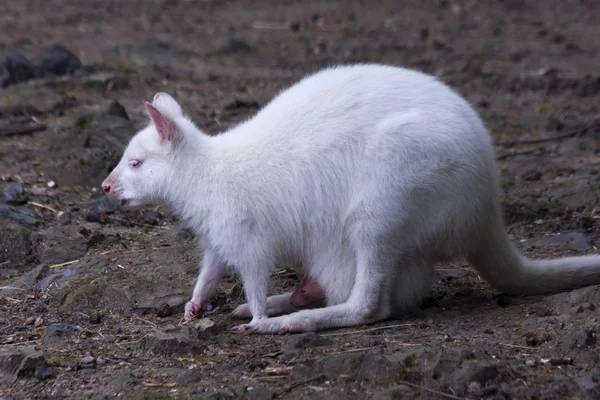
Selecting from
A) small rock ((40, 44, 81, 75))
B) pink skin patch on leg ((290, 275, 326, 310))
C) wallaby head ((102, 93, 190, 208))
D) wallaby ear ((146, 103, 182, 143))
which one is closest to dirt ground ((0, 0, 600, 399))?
small rock ((40, 44, 81, 75))

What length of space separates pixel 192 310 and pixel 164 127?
71 cm

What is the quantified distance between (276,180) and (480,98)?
4.29 m

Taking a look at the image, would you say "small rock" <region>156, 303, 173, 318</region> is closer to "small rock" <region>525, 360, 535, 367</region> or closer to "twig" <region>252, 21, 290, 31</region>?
"small rock" <region>525, 360, 535, 367</region>

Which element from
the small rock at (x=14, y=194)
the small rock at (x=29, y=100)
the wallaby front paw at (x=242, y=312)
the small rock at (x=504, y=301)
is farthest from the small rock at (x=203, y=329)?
the small rock at (x=29, y=100)

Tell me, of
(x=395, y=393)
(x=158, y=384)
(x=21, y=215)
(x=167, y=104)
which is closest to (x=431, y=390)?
(x=395, y=393)

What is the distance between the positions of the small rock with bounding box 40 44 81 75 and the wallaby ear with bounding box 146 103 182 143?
147 inches

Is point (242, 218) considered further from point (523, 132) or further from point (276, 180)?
point (523, 132)

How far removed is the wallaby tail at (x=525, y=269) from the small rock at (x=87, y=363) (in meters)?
1.51

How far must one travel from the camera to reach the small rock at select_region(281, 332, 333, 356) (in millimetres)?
3354

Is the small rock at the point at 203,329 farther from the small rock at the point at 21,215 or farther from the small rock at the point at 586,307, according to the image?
the small rock at the point at 21,215

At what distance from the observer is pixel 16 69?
7094mm

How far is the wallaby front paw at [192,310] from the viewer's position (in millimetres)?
3824

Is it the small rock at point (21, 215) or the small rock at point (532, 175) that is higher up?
the small rock at point (21, 215)

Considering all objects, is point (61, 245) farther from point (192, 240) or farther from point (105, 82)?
point (105, 82)
